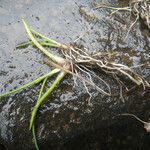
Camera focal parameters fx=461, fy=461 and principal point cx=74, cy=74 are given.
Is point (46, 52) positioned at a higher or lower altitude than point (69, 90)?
higher

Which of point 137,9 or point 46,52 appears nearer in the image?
point 46,52

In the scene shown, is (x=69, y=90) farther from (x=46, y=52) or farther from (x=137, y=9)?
(x=137, y=9)

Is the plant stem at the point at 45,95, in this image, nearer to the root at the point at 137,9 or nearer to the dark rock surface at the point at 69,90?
the dark rock surface at the point at 69,90

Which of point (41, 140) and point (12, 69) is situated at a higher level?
point (12, 69)

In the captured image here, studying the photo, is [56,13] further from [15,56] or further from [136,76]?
[136,76]

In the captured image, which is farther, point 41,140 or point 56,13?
point 56,13

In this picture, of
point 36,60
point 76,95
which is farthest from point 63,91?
point 36,60

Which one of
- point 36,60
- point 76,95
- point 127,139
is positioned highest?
point 36,60

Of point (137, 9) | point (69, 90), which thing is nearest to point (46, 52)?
point (69, 90)
